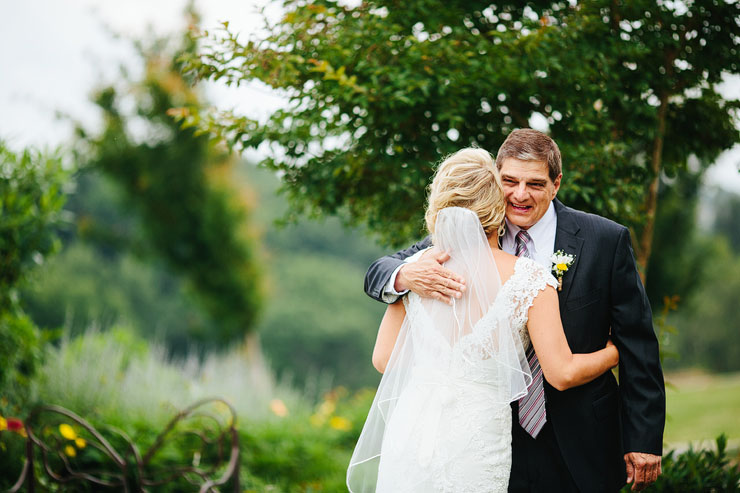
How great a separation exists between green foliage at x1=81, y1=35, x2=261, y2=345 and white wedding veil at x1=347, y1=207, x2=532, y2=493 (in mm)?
10961

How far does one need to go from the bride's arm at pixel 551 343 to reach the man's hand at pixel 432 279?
29cm

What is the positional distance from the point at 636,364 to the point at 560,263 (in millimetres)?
482

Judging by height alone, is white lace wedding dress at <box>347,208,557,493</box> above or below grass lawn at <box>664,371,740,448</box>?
above

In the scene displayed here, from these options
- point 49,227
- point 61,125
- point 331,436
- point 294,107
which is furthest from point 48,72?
point 294,107

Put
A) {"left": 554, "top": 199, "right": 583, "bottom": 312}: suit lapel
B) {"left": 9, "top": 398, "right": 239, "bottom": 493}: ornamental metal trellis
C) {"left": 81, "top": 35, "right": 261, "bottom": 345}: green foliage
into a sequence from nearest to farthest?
1. {"left": 554, "top": 199, "right": 583, "bottom": 312}: suit lapel
2. {"left": 9, "top": 398, "right": 239, "bottom": 493}: ornamental metal trellis
3. {"left": 81, "top": 35, "right": 261, "bottom": 345}: green foliage

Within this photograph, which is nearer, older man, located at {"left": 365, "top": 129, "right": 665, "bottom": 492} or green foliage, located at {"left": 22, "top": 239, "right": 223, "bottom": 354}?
older man, located at {"left": 365, "top": 129, "right": 665, "bottom": 492}

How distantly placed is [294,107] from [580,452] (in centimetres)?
235

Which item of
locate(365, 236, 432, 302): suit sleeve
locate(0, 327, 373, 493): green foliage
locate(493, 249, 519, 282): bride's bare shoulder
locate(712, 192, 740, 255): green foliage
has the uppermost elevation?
locate(493, 249, 519, 282): bride's bare shoulder

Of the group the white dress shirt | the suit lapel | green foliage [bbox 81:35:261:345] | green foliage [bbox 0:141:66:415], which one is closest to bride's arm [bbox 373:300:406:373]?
the white dress shirt

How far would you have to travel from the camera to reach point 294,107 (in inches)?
151

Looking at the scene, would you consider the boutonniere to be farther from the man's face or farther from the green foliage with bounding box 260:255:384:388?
the green foliage with bounding box 260:255:384:388

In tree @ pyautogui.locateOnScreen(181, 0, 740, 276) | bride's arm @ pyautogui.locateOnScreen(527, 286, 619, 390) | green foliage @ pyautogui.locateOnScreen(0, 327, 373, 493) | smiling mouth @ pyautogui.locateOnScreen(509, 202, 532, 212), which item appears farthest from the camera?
green foliage @ pyautogui.locateOnScreen(0, 327, 373, 493)

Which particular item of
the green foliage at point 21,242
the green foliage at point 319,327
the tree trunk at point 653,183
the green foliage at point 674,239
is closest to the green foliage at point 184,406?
the green foliage at point 21,242

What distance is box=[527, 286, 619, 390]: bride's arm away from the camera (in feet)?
7.98
